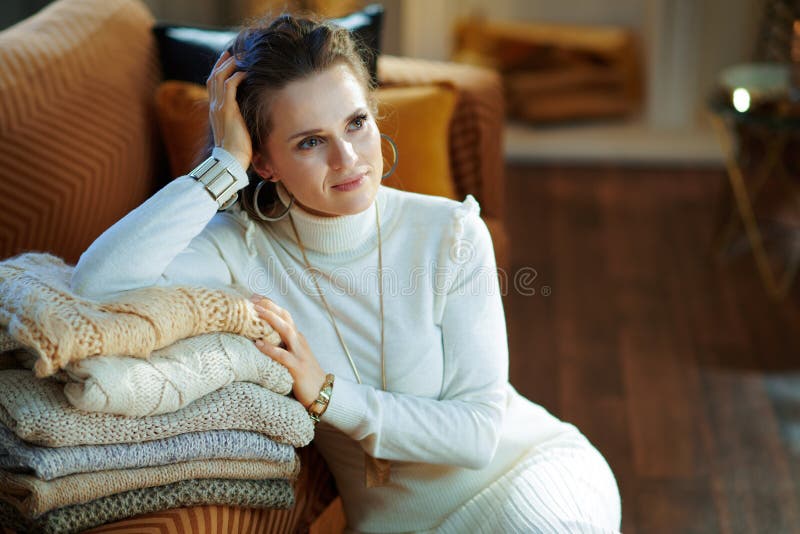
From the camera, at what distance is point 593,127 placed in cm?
401

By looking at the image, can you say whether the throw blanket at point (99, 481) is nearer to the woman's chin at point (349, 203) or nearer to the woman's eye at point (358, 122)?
the woman's chin at point (349, 203)

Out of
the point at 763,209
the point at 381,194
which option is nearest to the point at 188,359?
the point at 381,194

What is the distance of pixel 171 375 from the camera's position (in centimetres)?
111

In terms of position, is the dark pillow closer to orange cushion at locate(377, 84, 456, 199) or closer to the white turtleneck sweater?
orange cushion at locate(377, 84, 456, 199)

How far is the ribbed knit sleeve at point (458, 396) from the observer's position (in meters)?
1.32

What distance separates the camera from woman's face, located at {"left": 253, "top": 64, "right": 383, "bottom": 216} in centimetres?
128

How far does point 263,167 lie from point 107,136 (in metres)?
0.54

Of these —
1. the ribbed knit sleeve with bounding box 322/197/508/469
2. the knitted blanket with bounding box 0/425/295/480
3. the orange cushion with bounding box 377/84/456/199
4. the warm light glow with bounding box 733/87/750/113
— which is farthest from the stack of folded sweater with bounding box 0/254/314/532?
the warm light glow with bounding box 733/87/750/113

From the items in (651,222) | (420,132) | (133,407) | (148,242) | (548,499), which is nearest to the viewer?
(133,407)

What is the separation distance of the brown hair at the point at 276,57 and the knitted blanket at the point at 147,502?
46cm

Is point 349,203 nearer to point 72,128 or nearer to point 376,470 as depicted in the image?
point 376,470

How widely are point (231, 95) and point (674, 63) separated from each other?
289 cm

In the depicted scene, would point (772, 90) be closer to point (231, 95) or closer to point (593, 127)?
point (593, 127)

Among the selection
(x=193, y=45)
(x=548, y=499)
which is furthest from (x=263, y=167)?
(x=193, y=45)
